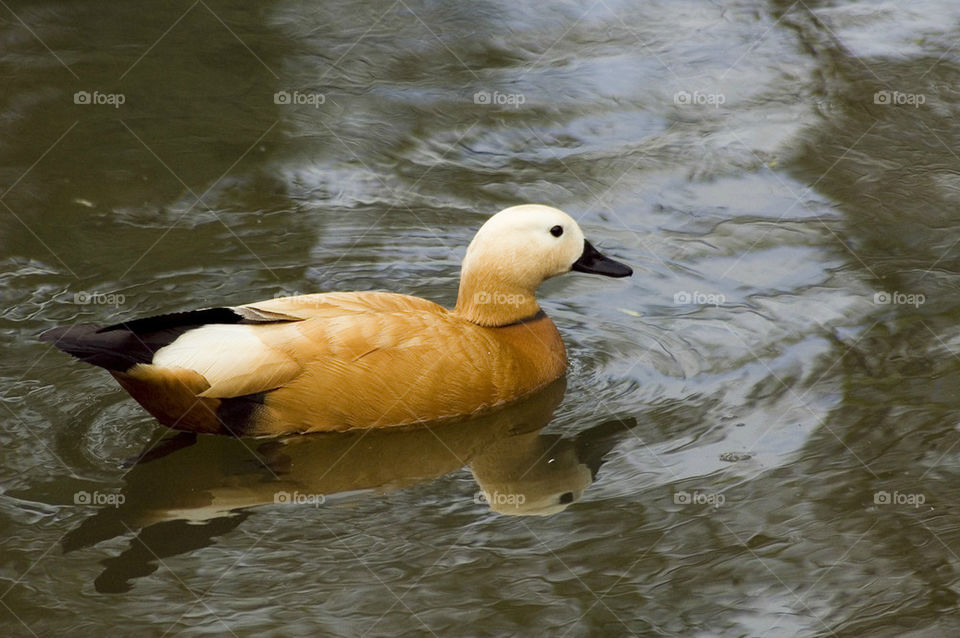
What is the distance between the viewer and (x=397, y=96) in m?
10.2

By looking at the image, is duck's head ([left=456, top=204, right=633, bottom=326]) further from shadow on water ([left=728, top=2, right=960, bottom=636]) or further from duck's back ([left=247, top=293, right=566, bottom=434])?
shadow on water ([left=728, top=2, right=960, bottom=636])

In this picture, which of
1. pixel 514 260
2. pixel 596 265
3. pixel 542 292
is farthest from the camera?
pixel 542 292

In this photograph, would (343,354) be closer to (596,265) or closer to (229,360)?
(229,360)

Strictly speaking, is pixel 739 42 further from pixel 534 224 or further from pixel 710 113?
pixel 534 224

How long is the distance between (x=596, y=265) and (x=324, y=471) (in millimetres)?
1855

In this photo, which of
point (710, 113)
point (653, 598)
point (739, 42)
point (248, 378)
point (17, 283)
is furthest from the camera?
point (739, 42)

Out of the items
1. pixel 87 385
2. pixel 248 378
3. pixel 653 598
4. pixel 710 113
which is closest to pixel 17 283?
pixel 87 385

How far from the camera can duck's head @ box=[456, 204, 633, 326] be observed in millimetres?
6820

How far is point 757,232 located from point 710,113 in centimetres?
190

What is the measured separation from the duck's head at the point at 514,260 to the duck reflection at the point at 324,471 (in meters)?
0.53

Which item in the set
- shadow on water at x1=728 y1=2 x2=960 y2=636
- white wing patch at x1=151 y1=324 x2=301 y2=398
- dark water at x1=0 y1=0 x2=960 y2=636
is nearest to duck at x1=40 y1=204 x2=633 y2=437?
white wing patch at x1=151 y1=324 x2=301 y2=398

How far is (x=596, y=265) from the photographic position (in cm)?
709

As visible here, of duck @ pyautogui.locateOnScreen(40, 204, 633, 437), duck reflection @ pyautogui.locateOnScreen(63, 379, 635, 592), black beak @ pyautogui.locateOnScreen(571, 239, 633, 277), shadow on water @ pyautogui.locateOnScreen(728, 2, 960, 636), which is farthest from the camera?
black beak @ pyautogui.locateOnScreen(571, 239, 633, 277)

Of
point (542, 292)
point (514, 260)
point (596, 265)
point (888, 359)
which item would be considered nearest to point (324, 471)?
point (514, 260)
